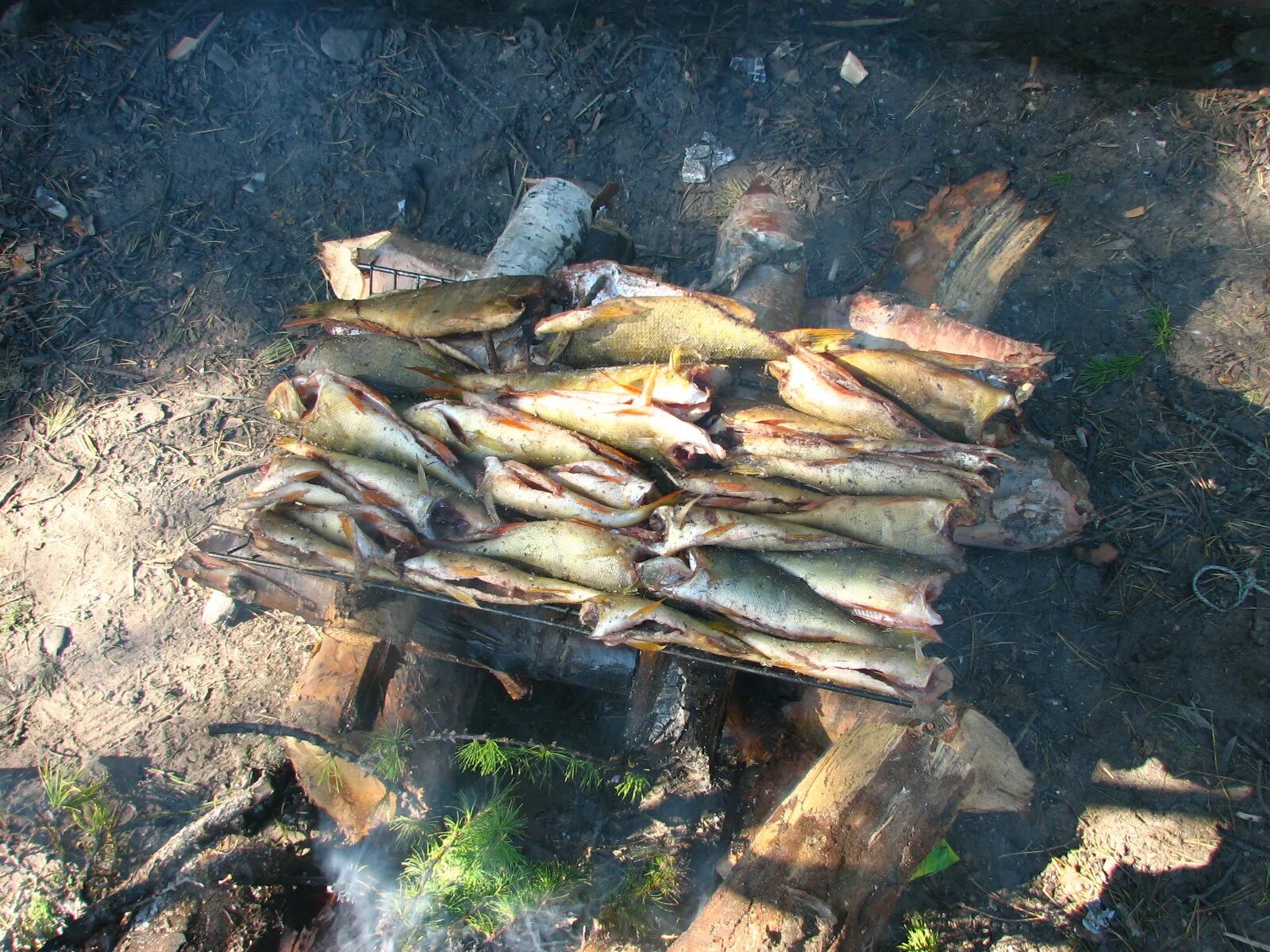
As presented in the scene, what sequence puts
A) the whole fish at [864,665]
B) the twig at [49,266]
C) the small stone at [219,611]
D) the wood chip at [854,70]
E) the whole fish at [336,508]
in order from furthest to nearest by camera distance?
1. the wood chip at [854,70]
2. the twig at [49,266]
3. the small stone at [219,611]
4. the whole fish at [336,508]
5. the whole fish at [864,665]

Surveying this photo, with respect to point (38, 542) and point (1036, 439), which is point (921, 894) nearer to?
point (1036, 439)

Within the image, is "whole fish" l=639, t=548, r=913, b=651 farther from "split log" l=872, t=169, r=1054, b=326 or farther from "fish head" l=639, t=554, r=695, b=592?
"split log" l=872, t=169, r=1054, b=326

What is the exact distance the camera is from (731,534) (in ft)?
7.85

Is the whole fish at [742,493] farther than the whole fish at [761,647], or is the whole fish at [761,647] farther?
the whole fish at [742,493]

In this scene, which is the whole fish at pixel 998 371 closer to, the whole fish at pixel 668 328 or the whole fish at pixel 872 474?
the whole fish at pixel 872 474

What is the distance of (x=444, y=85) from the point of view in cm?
534

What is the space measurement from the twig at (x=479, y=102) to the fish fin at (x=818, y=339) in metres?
3.13

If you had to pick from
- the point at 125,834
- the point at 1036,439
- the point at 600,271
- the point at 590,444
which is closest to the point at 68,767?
the point at 125,834

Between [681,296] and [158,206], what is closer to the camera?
[681,296]

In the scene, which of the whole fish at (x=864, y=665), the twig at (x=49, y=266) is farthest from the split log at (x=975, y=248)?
the twig at (x=49, y=266)

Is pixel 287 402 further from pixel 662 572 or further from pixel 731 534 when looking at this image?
pixel 731 534

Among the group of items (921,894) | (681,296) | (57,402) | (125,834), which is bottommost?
(921,894)

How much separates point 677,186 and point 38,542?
4653mm

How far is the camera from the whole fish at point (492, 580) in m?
2.42
